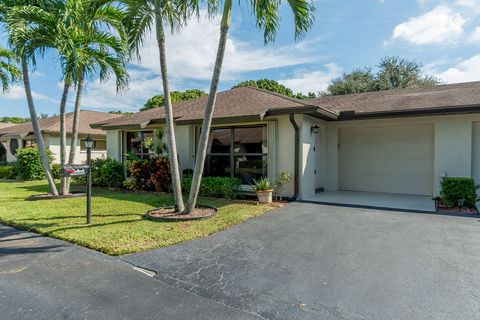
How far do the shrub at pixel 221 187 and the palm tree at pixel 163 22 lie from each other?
8.69 feet

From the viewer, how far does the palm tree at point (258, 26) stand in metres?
7.12

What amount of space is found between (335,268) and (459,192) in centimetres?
608

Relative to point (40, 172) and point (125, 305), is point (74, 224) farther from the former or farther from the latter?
point (40, 172)

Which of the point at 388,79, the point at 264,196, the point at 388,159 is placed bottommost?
the point at 264,196

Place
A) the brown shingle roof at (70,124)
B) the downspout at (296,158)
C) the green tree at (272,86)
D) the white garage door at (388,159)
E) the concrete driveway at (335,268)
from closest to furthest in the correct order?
the concrete driveway at (335,268), the downspout at (296,158), the white garage door at (388,159), the brown shingle roof at (70,124), the green tree at (272,86)

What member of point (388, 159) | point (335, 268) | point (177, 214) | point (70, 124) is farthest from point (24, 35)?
point (70, 124)

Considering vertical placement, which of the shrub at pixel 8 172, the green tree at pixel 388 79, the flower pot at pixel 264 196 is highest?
the green tree at pixel 388 79

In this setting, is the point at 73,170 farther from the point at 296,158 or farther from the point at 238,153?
the point at 296,158

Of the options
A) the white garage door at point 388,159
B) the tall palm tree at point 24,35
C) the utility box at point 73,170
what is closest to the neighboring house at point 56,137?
the tall palm tree at point 24,35

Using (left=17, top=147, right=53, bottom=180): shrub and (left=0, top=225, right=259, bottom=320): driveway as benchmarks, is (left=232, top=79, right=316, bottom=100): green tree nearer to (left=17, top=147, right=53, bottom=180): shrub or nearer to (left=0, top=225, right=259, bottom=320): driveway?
(left=17, top=147, right=53, bottom=180): shrub

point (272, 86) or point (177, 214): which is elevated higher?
point (272, 86)

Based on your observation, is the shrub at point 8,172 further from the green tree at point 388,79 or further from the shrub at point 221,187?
the green tree at point 388,79

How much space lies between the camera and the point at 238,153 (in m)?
10.9

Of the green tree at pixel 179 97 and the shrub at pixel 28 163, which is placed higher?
the green tree at pixel 179 97
